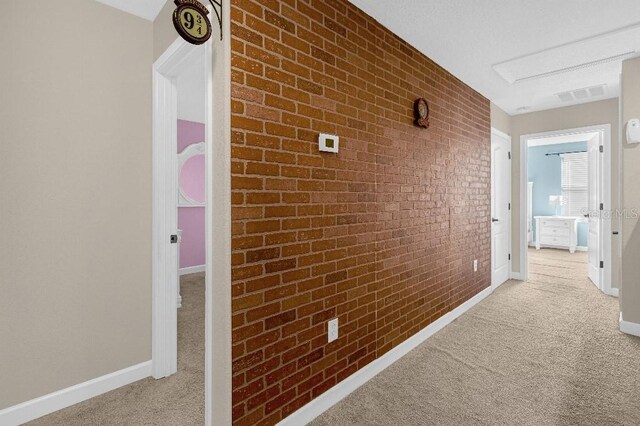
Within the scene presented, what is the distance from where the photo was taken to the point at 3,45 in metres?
1.71

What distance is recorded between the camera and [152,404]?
6.29 feet

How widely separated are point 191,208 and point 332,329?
4.44 m

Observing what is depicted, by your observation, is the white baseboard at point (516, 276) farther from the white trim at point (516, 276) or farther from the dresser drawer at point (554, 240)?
the dresser drawer at point (554, 240)

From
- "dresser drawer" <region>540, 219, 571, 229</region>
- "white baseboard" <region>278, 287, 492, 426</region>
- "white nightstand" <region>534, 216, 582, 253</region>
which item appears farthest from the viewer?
"dresser drawer" <region>540, 219, 571, 229</region>

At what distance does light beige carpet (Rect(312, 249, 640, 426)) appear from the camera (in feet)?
5.87

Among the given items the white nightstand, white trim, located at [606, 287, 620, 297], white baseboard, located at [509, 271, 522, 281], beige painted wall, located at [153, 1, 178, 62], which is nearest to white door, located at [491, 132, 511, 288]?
white baseboard, located at [509, 271, 522, 281]

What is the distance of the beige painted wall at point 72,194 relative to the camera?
1756mm

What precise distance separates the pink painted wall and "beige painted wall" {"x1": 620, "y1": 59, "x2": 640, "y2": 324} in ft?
18.6

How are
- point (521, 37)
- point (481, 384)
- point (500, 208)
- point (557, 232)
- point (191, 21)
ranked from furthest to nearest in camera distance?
point (557, 232) → point (500, 208) → point (521, 37) → point (481, 384) → point (191, 21)

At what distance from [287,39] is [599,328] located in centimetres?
371

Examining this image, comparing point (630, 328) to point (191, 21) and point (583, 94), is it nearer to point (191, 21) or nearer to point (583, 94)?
point (583, 94)

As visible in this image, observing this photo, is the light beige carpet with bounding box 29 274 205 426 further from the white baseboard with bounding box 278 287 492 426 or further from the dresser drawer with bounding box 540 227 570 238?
the dresser drawer with bounding box 540 227 570 238

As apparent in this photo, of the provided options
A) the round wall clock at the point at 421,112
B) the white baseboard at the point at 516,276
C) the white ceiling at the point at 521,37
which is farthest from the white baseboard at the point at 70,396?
the white baseboard at the point at 516,276

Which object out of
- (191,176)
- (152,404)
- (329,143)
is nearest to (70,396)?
(152,404)
